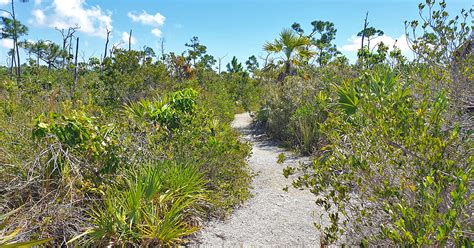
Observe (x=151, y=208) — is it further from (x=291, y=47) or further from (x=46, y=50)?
(x=46, y=50)

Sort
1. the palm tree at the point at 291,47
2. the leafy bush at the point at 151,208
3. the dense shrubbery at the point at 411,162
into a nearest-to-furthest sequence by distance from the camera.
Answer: the dense shrubbery at the point at 411,162
the leafy bush at the point at 151,208
the palm tree at the point at 291,47

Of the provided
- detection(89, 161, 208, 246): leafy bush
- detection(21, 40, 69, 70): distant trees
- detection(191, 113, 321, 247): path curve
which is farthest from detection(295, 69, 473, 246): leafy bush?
detection(21, 40, 69, 70): distant trees

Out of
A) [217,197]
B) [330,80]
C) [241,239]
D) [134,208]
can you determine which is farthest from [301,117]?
[134,208]

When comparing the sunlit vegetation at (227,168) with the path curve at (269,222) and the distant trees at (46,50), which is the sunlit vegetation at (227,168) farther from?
the distant trees at (46,50)

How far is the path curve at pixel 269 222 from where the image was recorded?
13.5 feet

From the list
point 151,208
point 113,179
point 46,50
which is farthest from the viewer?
point 46,50

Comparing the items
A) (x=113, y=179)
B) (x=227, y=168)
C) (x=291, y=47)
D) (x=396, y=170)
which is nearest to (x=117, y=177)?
(x=113, y=179)

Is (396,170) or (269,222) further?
(269,222)

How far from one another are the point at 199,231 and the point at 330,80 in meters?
6.75

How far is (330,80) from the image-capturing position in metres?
9.81

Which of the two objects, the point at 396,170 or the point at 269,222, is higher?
the point at 396,170

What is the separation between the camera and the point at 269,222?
4652mm

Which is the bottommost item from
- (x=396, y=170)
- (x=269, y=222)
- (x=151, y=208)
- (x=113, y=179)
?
(x=269, y=222)

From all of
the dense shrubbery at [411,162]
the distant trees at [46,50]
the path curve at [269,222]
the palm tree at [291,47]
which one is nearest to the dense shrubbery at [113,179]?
the path curve at [269,222]
